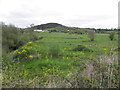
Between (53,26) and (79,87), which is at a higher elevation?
(53,26)

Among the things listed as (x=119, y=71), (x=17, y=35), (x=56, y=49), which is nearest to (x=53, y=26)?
(x=17, y=35)

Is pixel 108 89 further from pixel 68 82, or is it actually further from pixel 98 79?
pixel 68 82

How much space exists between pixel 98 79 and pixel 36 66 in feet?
15.1

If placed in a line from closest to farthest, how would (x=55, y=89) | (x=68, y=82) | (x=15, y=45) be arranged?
1. (x=55, y=89)
2. (x=68, y=82)
3. (x=15, y=45)

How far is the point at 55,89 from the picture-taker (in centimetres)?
293

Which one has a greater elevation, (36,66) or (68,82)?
(68,82)

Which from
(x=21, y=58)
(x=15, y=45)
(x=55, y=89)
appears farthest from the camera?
(x=15, y=45)

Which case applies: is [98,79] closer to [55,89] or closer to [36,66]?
[55,89]

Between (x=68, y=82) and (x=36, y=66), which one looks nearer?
(x=68, y=82)

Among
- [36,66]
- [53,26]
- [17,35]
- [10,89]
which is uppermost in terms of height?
[53,26]

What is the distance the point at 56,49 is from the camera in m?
9.85

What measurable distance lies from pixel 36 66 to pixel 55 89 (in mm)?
4707

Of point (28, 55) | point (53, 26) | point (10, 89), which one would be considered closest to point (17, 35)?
point (28, 55)

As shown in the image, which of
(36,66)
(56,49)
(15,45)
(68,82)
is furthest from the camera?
(15,45)
